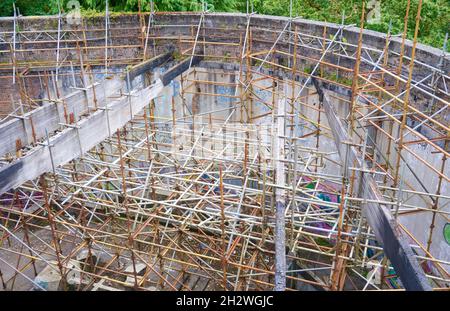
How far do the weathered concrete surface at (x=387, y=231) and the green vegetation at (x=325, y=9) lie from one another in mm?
7451

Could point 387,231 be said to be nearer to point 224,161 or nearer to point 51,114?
point 224,161

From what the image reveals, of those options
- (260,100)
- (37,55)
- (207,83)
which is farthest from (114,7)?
(260,100)

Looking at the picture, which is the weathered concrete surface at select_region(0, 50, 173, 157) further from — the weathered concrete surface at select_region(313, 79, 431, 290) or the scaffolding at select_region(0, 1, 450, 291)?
the weathered concrete surface at select_region(313, 79, 431, 290)

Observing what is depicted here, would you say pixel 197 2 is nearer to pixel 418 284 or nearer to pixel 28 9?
pixel 28 9

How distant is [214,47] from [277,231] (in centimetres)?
973

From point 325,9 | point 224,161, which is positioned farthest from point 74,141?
point 325,9

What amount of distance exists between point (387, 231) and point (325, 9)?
1279cm

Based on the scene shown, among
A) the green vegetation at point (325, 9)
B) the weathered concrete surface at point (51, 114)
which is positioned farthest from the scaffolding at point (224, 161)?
the green vegetation at point (325, 9)

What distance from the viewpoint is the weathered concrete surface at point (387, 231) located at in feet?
19.8

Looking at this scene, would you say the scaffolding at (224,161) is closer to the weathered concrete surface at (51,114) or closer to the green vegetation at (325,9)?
the weathered concrete surface at (51,114)

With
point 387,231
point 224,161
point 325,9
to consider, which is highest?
point 325,9

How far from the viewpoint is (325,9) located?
59.1 ft

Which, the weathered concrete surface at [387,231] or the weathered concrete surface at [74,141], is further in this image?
the weathered concrete surface at [74,141]

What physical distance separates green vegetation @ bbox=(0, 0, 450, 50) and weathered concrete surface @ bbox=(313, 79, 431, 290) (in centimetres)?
745
